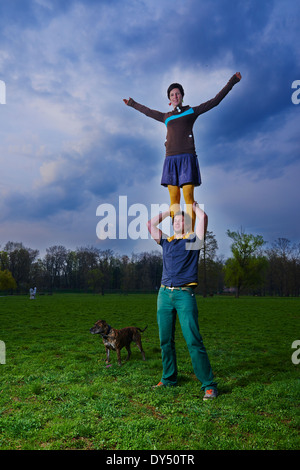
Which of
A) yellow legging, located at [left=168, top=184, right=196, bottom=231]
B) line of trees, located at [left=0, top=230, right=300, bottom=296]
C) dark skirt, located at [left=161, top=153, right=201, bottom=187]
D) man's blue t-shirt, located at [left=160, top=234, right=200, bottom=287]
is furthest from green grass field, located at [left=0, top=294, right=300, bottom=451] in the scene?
line of trees, located at [left=0, top=230, right=300, bottom=296]

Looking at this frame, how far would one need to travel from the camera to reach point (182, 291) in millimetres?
4895

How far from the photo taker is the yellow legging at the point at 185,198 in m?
4.86

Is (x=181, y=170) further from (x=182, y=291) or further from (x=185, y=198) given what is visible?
(x=182, y=291)

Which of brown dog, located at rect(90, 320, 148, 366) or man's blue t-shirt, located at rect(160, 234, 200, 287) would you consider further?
brown dog, located at rect(90, 320, 148, 366)

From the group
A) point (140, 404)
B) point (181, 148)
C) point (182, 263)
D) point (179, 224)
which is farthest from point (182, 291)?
point (181, 148)

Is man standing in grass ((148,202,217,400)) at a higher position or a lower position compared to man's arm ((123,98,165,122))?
lower

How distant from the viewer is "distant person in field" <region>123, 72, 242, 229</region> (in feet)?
16.0

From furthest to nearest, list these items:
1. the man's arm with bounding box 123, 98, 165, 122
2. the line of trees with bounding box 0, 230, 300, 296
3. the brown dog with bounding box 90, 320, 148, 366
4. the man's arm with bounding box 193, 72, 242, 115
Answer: the line of trees with bounding box 0, 230, 300, 296 < the brown dog with bounding box 90, 320, 148, 366 < the man's arm with bounding box 123, 98, 165, 122 < the man's arm with bounding box 193, 72, 242, 115

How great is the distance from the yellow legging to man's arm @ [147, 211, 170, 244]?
0.75 ft

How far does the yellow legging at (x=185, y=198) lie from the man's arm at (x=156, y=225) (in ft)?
0.75

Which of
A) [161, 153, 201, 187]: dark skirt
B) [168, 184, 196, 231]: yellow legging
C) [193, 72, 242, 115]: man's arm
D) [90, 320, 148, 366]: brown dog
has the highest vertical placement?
[193, 72, 242, 115]: man's arm

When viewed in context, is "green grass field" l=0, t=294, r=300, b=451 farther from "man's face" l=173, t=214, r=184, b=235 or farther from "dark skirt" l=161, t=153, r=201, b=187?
"dark skirt" l=161, t=153, r=201, b=187

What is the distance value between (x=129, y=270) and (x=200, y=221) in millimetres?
71512
